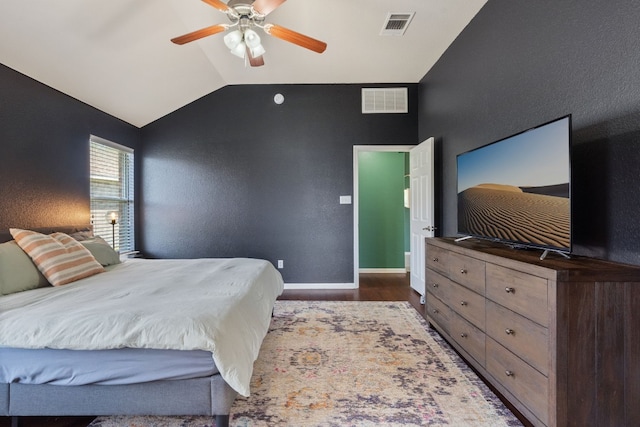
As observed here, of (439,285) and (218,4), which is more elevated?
(218,4)

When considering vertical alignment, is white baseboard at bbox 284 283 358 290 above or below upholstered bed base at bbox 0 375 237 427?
below

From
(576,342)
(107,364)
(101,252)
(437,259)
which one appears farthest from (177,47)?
(576,342)

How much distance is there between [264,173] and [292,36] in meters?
2.33

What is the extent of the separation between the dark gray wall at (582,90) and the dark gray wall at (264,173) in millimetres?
2000

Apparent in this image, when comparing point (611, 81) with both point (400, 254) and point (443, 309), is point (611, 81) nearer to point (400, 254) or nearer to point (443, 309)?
point (443, 309)

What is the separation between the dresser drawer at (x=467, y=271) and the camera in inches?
77.4

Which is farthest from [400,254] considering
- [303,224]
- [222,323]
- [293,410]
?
[222,323]

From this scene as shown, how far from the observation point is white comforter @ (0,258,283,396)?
1.42 m

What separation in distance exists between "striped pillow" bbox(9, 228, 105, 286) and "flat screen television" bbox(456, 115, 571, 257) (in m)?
3.09

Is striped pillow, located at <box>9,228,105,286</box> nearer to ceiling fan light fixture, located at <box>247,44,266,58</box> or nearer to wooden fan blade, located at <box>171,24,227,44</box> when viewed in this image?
wooden fan blade, located at <box>171,24,227,44</box>

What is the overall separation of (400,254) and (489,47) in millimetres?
3607

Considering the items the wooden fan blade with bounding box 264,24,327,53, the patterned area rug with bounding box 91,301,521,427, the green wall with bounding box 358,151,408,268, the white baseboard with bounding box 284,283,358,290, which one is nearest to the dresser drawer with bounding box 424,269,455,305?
the patterned area rug with bounding box 91,301,521,427

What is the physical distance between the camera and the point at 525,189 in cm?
188

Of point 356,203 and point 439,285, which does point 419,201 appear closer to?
point 356,203
